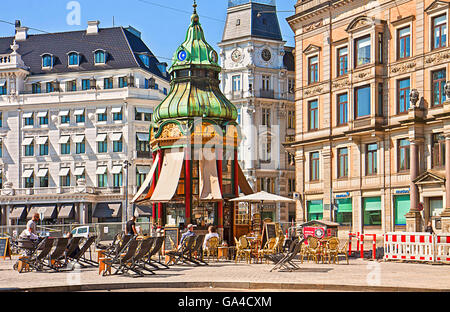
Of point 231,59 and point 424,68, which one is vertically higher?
point 231,59

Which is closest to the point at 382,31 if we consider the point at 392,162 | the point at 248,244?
the point at 392,162

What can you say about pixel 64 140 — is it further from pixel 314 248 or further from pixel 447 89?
pixel 314 248

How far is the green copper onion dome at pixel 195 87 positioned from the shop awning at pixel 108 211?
124 feet

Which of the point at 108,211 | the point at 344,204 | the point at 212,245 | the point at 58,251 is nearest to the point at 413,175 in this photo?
the point at 344,204

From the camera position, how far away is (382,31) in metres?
44.9

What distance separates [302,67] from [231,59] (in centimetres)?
2536

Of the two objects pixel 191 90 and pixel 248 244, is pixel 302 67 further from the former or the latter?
pixel 248 244

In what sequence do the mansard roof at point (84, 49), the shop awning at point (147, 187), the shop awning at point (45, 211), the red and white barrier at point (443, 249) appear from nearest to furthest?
the red and white barrier at point (443, 249)
the shop awning at point (147, 187)
the shop awning at point (45, 211)
the mansard roof at point (84, 49)

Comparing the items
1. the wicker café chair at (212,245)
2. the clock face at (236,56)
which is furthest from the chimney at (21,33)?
the wicker café chair at (212,245)

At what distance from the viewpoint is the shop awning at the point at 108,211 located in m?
70.4

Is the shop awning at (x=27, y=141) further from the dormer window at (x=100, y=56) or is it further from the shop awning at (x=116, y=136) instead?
the dormer window at (x=100, y=56)

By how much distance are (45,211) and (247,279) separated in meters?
54.2

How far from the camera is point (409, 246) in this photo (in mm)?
28875
